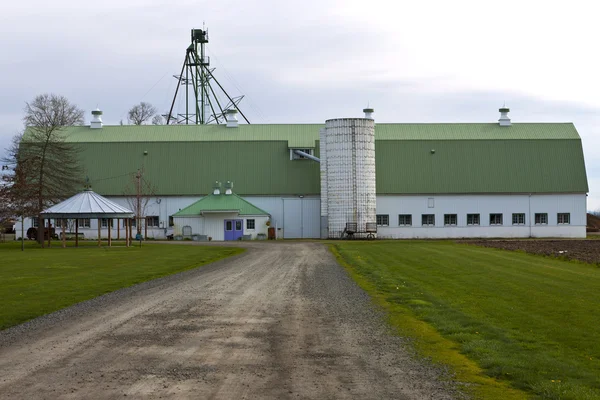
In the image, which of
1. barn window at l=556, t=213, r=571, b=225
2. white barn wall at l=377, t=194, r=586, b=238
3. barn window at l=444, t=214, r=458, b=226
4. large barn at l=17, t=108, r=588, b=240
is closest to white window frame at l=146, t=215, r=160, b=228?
large barn at l=17, t=108, r=588, b=240

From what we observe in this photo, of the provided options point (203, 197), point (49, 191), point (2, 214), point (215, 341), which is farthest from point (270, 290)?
point (203, 197)

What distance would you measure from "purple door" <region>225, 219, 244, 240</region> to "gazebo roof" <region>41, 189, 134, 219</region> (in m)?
14.0

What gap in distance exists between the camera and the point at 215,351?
42.4 feet

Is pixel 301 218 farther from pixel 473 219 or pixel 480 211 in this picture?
pixel 480 211

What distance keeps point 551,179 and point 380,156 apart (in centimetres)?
1720

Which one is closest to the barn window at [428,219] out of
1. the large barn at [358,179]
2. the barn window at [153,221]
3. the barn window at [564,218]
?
the large barn at [358,179]

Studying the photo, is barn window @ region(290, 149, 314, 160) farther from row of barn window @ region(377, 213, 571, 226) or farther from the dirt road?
the dirt road

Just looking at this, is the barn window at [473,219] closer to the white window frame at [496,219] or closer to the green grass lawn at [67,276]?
the white window frame at [496,219]

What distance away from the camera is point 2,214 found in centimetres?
5819

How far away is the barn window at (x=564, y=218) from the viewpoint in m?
75.9

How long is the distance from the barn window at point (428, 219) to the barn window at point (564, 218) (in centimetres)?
1255

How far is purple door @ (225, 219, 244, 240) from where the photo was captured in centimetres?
7188

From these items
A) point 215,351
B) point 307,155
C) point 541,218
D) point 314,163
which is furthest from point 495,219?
point 215,351

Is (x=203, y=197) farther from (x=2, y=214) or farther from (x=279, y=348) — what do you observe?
(x=279, y=348)
